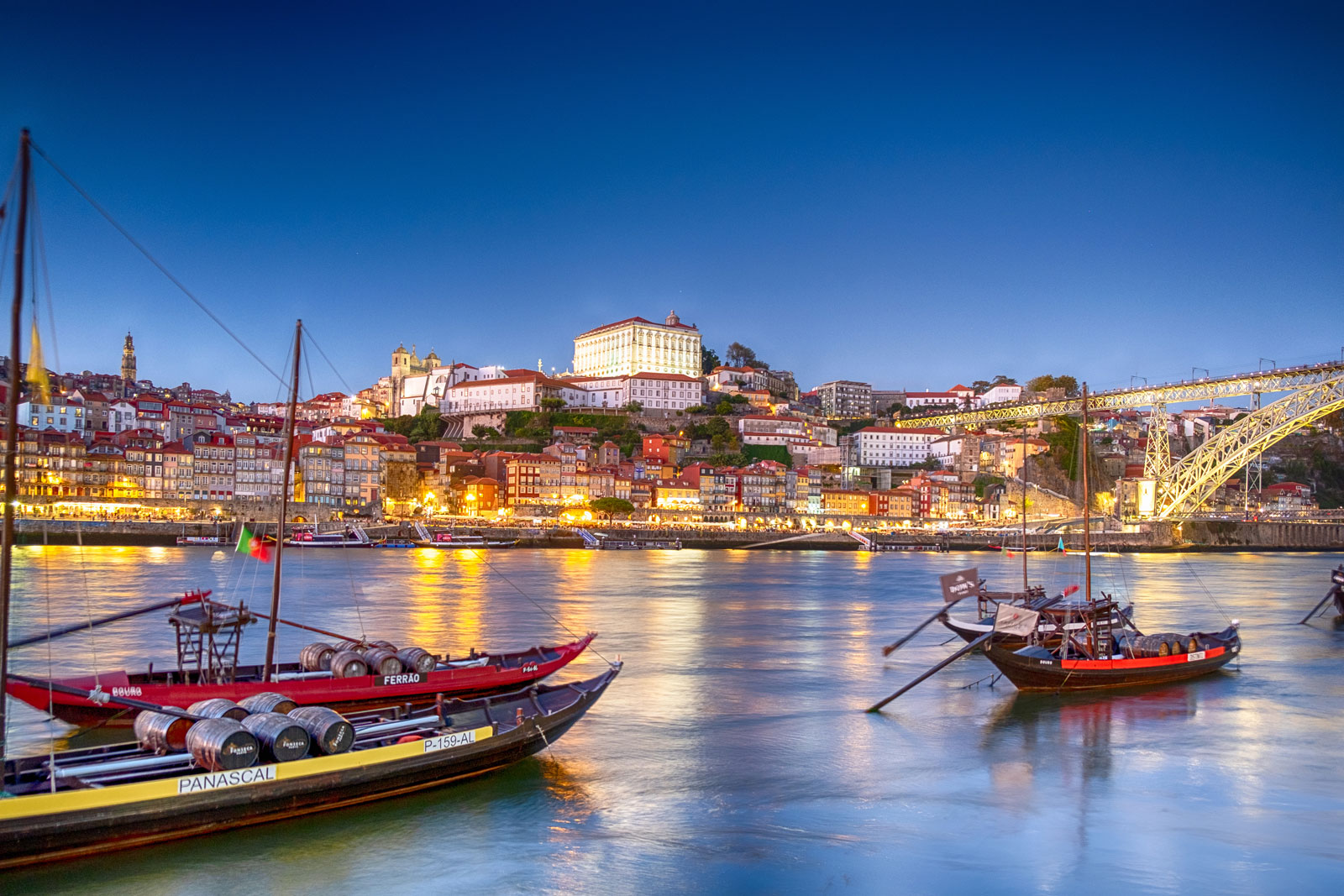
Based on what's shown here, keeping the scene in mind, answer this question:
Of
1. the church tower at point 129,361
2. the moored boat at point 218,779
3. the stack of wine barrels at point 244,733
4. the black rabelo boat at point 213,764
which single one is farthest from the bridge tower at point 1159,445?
the church tower at point 129,361

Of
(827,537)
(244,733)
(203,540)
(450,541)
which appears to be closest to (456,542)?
(450,541)

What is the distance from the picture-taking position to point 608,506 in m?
64.9

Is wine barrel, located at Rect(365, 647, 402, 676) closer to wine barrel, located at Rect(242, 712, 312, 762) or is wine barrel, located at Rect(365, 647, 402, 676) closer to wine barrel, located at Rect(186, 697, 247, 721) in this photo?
wine barrel, located at Rect(186, 697, 247, 721)

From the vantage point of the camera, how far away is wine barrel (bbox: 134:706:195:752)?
8.33 metres

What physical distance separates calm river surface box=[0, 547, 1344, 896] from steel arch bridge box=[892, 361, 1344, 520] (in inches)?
1157

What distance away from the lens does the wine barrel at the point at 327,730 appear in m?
8.48

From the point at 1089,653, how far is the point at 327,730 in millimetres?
10777

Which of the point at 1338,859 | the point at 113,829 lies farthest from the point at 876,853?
the point at 113,829

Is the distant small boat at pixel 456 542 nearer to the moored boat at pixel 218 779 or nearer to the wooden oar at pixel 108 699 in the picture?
the wooden oar at pixel 108 699

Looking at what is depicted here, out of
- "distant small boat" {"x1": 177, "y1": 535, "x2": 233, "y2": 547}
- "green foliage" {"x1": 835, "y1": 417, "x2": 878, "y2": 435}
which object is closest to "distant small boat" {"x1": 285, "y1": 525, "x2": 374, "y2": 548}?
"distant small boat" {"x1": 177, "y1": 535, "x2": 233, "y2": 547}

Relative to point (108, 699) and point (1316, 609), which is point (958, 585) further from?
point (1316, 609)

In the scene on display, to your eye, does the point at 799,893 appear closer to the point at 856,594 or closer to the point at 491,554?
the point at 856,594

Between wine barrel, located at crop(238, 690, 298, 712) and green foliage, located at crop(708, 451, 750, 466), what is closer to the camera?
wine barrel, located at crop(238, 690, 298, 712)

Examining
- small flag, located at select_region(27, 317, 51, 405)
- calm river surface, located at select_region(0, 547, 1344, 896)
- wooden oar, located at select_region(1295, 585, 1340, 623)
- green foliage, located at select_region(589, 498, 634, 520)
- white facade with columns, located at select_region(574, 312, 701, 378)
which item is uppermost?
white facade with columns, located at select_region(574, 312, 701, 378)
